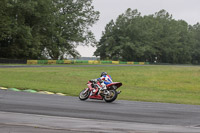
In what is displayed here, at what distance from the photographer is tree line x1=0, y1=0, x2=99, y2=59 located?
Answer: 213 feet

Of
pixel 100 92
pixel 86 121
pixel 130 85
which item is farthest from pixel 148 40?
pixel 86 121

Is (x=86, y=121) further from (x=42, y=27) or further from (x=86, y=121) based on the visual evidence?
(x=42, y=27)

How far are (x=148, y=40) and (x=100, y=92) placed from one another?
10719 cm

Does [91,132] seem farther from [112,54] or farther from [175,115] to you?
[112,54]

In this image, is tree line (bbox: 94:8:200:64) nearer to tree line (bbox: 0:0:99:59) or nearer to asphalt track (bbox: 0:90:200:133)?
tree line (bbox: 0:0:99:59)

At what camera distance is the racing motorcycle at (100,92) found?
15958 mm

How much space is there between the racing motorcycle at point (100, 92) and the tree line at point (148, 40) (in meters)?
91.2

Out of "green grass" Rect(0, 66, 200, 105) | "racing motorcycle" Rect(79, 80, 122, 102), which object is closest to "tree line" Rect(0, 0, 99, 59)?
"green grass" Rect(0, 66, 200, 105)

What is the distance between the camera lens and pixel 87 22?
85.9 meters

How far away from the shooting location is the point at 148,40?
12144 cm

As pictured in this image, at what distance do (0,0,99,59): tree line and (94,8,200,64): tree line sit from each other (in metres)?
27.3

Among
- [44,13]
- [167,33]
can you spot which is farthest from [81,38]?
[167,33]

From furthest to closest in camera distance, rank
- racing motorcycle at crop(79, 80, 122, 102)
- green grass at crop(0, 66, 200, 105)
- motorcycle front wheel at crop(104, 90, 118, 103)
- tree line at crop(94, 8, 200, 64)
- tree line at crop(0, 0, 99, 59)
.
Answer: tree line at crop(94, 8, 200, 64) < tree line at crop(0, 0, 99, 59) < green grass at crop(0, 66, 200, 105) < racing motorcycle at crop(79, 80, 122, 102) < motorcycle front wheel at crop(104, 90, 118, 103)

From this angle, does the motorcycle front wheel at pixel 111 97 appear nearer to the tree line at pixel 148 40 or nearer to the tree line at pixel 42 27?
the tree line at pixel 42 27
